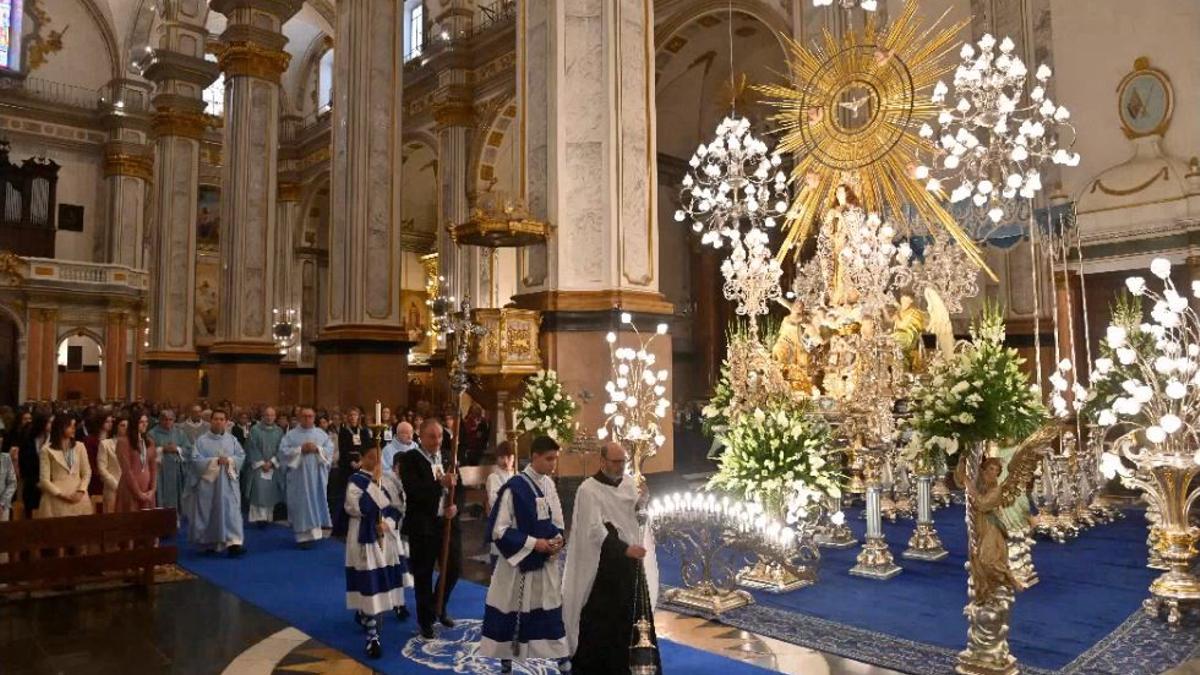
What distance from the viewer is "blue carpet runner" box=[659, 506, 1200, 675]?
17.4 ft

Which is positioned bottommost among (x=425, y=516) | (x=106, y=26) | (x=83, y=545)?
(x=83, y=545)

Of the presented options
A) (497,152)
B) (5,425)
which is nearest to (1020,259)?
(497,152)

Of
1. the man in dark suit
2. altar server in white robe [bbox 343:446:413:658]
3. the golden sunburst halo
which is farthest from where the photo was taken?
the golden sunburst halo

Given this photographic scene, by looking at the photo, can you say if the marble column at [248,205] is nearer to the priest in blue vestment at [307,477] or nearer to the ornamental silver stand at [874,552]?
the priest in blue vestment at [307,477]

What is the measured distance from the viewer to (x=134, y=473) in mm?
8648

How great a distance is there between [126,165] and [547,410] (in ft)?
85.1

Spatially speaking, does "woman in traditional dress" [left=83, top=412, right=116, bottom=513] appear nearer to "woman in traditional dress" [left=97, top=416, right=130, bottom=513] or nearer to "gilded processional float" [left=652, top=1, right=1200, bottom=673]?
"woman in traditional dress" [left=97, top=416, right=130, bottom=513]

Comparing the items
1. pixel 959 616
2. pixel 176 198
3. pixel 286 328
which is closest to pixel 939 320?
pixel 959 616

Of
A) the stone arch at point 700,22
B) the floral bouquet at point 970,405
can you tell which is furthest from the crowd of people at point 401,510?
the stone arch at point 700,22

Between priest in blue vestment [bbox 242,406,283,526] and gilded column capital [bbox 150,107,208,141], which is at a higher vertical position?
gilded column capital [bbox 150,107,208,141]

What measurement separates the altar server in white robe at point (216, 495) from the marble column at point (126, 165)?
22562 millimetres

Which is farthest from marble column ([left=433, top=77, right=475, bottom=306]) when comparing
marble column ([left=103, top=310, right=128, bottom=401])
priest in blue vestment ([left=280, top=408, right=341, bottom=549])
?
marble column ([left=103, top=310, right=128, bottom=401])

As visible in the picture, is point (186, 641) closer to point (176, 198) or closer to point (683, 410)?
point (683, 410)

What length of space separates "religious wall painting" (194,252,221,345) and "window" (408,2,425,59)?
1049cm
